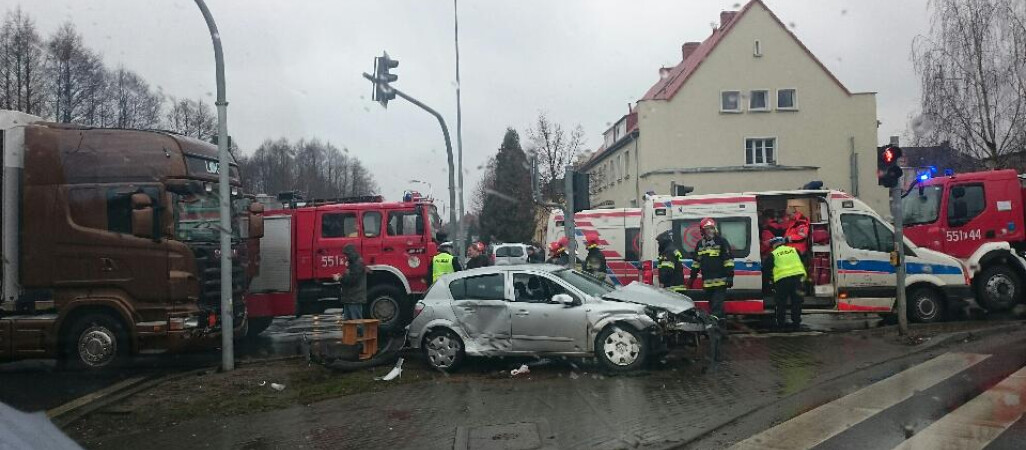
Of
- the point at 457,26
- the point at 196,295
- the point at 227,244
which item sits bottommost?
the point at 196,295

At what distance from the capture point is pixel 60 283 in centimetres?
1133

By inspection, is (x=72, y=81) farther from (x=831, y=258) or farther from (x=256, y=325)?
(x=831, y=258)

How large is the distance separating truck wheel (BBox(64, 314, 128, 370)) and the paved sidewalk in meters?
3.83

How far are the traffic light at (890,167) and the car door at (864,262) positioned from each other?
1989 millimetres

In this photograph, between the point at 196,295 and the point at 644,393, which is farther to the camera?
the point at 196,295

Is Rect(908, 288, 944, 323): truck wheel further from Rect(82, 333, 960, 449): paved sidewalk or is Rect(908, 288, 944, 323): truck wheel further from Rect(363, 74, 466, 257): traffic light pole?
Rect(363, 74, 466, 257): traffic light pole

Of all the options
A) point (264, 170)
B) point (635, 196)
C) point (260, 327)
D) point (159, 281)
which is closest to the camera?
point (159, 281)

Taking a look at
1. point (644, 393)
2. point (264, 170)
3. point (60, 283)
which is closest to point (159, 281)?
point (60, 283)

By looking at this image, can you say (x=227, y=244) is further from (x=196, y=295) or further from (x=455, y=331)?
(x=455, y=331)

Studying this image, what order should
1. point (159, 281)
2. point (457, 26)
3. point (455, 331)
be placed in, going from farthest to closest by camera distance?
point (457, 26), point (159, 281), point (455, 331)

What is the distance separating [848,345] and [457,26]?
15.6 m

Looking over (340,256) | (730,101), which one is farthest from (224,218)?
(730,101)

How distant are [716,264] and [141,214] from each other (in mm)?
8291

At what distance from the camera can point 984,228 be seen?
14.5m
